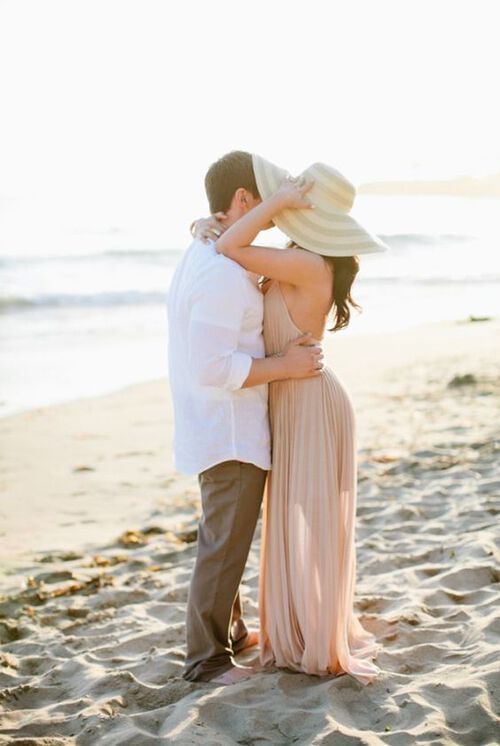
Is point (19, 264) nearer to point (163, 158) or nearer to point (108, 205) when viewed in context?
point (108, 205)

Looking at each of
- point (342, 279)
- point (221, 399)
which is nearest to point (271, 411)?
point (221, 399)

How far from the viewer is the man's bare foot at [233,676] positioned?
3.62 metres

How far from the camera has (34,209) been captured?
3369 centimetres

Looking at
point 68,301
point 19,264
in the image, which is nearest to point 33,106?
point 19,264

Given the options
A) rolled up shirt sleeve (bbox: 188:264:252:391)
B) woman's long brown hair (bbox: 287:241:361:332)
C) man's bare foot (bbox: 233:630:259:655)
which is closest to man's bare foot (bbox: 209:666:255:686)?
man's bare foot (bbox: 233:630:259:655)

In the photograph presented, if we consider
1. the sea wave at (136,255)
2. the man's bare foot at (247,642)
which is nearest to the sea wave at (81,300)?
the sea wave at (136,255)

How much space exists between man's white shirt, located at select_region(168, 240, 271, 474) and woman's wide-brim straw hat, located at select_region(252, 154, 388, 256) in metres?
0.27

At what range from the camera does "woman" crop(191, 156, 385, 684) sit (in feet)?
11.4

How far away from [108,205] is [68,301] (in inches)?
720

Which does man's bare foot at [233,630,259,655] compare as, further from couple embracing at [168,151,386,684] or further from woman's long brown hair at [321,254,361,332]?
woman's long brown hair at [321,254,361,332]

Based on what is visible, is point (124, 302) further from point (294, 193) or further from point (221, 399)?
point (294, 193)

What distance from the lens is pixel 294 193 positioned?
3.39 m

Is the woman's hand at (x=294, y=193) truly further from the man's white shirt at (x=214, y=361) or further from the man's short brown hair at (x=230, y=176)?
the man's white shirt at (x=214, y=361)

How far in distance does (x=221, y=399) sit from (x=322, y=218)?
2.57 feet
